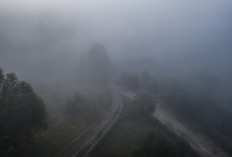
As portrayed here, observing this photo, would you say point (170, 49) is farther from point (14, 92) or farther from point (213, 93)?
point (14, 92)

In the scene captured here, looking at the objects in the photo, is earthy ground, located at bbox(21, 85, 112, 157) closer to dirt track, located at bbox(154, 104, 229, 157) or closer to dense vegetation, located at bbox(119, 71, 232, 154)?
dirt track, located at bbox(154, 104, 229, 157)

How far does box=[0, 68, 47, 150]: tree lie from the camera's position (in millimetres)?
17312

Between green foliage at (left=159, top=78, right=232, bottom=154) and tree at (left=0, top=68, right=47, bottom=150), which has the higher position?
tree at (left=0, top=68, right=47, bottom=150)

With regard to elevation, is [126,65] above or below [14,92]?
below

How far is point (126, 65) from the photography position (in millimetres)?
110125

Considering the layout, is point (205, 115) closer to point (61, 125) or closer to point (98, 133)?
point (98, 133)

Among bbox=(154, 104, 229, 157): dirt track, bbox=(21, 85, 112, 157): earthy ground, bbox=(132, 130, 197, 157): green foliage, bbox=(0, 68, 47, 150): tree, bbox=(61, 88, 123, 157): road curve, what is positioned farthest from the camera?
bbox=(154, 104, 229, 157): dirt track

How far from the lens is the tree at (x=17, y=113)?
17.3 metres

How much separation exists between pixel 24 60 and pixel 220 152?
10888 cm

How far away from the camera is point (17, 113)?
19.5 meters

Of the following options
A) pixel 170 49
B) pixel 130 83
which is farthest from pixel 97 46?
pixel 170 49

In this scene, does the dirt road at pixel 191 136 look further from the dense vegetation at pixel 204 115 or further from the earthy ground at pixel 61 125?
the earthy ground at pixel 61 125

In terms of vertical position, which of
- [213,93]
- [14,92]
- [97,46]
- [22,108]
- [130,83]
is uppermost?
[14,92]

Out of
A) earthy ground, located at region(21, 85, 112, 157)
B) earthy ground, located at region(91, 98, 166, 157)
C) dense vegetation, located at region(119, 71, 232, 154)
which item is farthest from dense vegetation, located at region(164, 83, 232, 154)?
earthy ground, located at region(21, 85, 112, 157)
